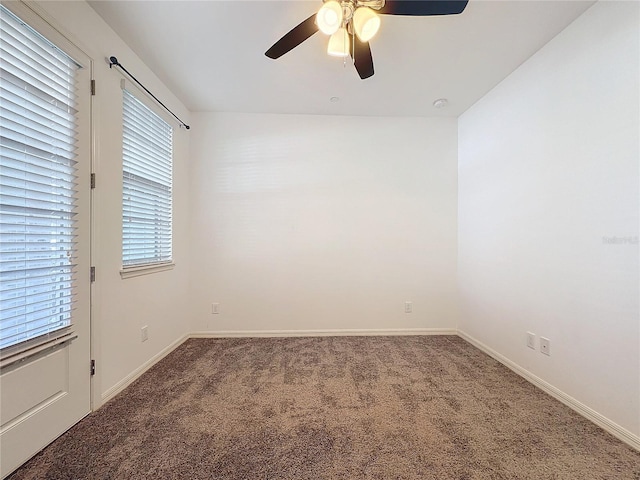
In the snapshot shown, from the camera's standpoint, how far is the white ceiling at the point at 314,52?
1773 mm

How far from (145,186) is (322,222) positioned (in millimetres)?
1796

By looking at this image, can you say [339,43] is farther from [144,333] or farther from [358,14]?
[144,333]

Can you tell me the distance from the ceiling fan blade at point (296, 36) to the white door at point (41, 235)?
3.88 ft

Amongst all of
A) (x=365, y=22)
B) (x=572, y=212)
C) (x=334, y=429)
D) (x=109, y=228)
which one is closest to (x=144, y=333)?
(x=109, y=228)

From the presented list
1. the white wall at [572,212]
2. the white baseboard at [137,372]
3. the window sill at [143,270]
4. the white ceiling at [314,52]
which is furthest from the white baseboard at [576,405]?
the window sill at [143,270]

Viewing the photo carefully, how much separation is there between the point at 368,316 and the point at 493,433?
177 cm

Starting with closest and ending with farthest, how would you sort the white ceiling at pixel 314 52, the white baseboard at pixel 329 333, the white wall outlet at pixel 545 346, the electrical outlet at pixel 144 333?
the white ceiling at pixel 314 52
the white wall outlet at pixel 545 346
the electrical outlet at pixel 144 333
the white baseboard at pixel 329 333

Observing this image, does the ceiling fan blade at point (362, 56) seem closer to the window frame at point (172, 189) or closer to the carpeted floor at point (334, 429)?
the window frame at point (172, 189)

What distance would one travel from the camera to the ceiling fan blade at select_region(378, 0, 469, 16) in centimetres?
129

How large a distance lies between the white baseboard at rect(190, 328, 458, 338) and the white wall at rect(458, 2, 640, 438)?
2.07 feet

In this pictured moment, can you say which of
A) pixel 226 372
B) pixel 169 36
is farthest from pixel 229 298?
pixel 169 36

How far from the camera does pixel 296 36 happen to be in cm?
157

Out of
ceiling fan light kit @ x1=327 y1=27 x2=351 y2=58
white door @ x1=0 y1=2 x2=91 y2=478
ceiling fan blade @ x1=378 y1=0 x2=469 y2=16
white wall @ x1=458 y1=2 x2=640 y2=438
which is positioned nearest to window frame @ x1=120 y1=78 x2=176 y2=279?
white door @ x1=0 y1=2 x2=91 y2=478

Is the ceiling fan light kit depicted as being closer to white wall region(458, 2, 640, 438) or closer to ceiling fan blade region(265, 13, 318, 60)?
ceiling fan blade region(265, 13, 318, 60)
